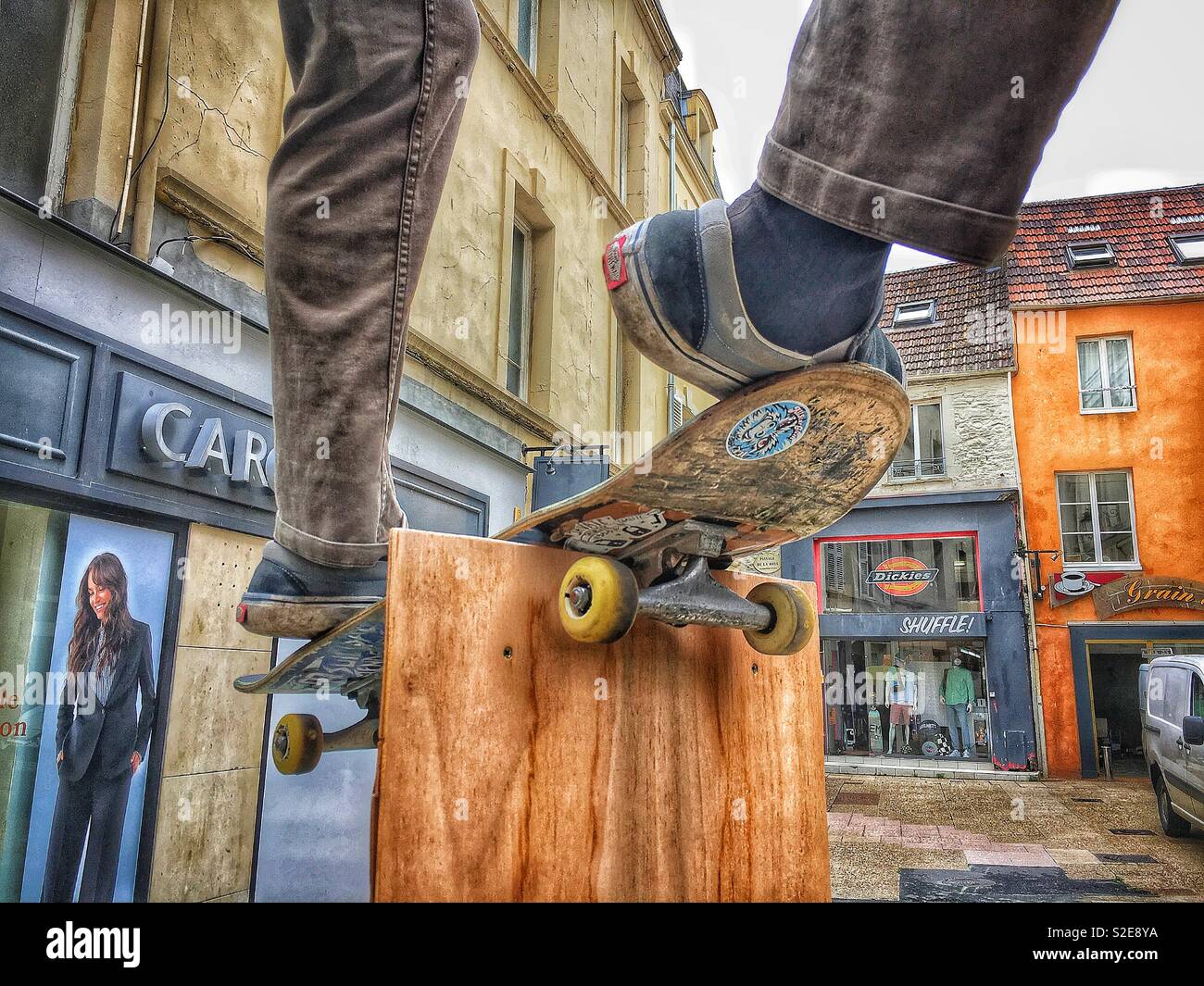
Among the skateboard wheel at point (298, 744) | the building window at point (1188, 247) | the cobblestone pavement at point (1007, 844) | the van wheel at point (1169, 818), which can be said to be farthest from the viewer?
the building window at point (1188, 247)

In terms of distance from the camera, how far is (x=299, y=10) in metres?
1.12

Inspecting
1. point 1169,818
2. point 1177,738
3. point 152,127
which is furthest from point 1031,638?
point 152,127

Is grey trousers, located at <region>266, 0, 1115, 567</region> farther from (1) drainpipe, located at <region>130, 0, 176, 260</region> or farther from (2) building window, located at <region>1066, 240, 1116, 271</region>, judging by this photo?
(2) building window, located at <region>1066, 240, 1116, 271</region>

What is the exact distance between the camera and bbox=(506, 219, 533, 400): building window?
764 cm

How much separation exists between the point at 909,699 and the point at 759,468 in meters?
15.4

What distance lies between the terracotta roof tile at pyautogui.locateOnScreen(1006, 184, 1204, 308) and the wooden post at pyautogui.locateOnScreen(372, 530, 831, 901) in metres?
A: 16.4

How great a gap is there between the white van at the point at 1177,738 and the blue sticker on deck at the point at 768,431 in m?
8.13

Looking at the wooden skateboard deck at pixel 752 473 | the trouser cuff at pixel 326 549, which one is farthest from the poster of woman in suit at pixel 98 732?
the trouser cuff at pixel 326 549

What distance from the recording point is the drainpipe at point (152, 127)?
12.2 feet

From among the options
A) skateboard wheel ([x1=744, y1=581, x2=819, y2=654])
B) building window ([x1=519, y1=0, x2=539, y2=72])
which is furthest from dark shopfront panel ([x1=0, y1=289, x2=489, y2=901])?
building window ([x1=519, y1=0, x2=539, y2=72])

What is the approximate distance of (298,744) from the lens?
1.60 metres

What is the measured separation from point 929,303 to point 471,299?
1291cm

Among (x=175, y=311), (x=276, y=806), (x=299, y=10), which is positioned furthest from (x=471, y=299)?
(x=299, y=10)

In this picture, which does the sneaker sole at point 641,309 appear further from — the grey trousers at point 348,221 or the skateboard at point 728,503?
the grey trousers at point 348,221
